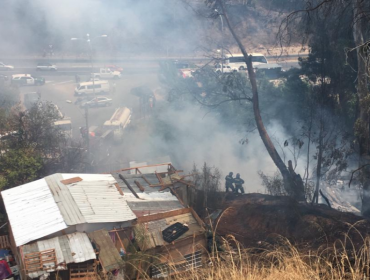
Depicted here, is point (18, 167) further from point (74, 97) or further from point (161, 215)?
point (74, 97)

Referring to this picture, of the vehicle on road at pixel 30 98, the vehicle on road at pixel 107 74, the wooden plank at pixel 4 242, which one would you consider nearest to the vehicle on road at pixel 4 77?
the vehicle on road at pixel 30 98

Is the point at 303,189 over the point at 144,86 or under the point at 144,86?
under

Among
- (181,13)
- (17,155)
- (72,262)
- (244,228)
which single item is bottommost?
(244,228)

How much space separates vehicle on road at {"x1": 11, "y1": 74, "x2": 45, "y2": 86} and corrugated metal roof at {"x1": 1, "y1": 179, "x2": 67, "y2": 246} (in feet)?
64.8

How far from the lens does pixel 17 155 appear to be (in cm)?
1233

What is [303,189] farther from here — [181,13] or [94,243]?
[181,13]

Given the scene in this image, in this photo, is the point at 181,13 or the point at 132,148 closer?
the point at 132,148

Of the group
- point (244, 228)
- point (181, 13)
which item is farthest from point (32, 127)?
point (181, 13)

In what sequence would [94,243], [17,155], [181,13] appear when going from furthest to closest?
[181,13], [17,155], [94,243]

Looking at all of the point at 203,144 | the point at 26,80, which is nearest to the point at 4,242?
the point at 203,144

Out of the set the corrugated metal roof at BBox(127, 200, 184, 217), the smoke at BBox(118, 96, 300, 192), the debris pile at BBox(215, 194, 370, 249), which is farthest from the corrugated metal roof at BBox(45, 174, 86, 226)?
the smoke at BBox(118, 96, 300, 192)

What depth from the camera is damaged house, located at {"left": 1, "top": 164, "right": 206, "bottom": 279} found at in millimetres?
7063

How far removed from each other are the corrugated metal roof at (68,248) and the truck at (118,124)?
39.3ft

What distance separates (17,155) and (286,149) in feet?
34.4
